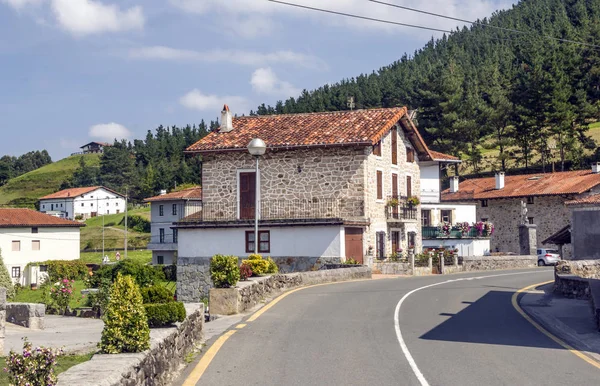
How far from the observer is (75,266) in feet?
224

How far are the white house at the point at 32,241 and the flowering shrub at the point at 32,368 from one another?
65.1m

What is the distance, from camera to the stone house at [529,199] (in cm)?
5894

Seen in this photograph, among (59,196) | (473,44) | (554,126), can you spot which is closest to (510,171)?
(554,126)

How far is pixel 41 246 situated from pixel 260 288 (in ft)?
193

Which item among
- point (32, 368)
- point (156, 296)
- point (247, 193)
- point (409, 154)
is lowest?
point (32, 368)

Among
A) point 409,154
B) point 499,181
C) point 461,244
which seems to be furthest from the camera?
point 499,181

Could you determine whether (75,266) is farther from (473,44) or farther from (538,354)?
(473,44)

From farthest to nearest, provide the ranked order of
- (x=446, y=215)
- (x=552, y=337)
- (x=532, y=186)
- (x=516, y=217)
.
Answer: (x=532, y=186) → (x=516, y=217) → (x=446, y=215) → (x=552, y=337)

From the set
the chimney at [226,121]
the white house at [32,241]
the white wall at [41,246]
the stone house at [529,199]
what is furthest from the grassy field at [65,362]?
the white wall at [41,246]

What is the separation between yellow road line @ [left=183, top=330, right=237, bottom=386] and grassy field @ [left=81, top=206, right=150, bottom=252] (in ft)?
284

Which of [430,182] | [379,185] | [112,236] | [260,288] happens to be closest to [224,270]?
[260,288]

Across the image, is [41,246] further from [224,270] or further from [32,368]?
[32,368]

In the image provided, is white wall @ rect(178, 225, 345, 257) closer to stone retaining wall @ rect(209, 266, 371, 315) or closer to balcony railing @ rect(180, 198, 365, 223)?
balcony railing @ rect(180, 198, 365, 223)

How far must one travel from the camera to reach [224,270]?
18188mm
